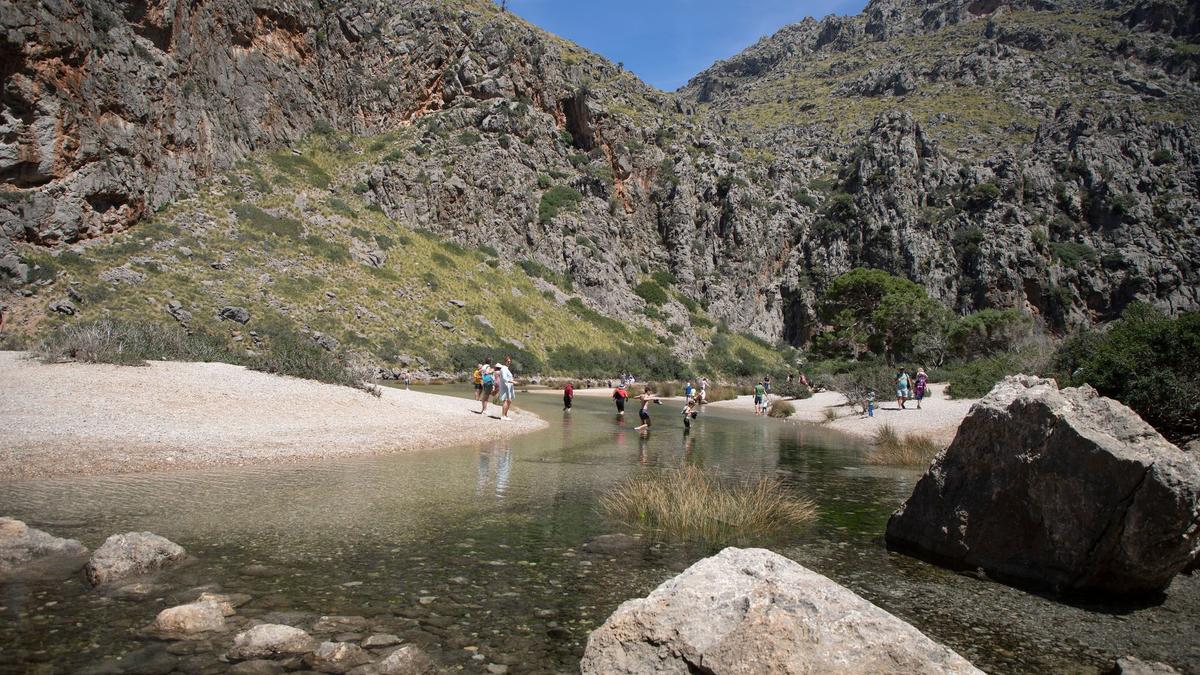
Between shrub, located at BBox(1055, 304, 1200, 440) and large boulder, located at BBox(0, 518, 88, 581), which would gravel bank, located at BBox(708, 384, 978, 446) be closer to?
shrub, located at BBox(1055, 304, 1200, 440)

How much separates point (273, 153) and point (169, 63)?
39.8 ft

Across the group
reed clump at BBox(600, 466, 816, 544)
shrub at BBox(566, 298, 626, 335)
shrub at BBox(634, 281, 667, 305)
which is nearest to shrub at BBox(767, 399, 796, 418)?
reed clump at BBox(600, 466, 816, 544)

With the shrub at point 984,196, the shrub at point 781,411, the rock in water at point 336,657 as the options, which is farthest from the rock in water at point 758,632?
the shrub at point 984,196

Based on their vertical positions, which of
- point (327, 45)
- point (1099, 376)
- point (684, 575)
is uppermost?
point (327, 45)

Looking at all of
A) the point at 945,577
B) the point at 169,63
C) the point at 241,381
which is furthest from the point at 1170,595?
the point at 169,63

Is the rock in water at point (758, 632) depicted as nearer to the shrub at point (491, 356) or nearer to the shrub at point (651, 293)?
the shrub at point (491, 356)

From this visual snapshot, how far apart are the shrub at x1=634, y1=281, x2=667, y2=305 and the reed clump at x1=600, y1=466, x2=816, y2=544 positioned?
66.6 metres

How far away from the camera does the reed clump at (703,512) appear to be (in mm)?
8688

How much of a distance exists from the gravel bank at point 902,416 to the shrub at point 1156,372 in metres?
3.70

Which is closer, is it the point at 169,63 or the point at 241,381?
the point at 241,381

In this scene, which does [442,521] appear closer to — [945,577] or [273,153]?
[945,577]

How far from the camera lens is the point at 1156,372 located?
14.8m

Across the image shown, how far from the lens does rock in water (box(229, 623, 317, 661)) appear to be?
445 centimetres

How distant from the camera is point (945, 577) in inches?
286
